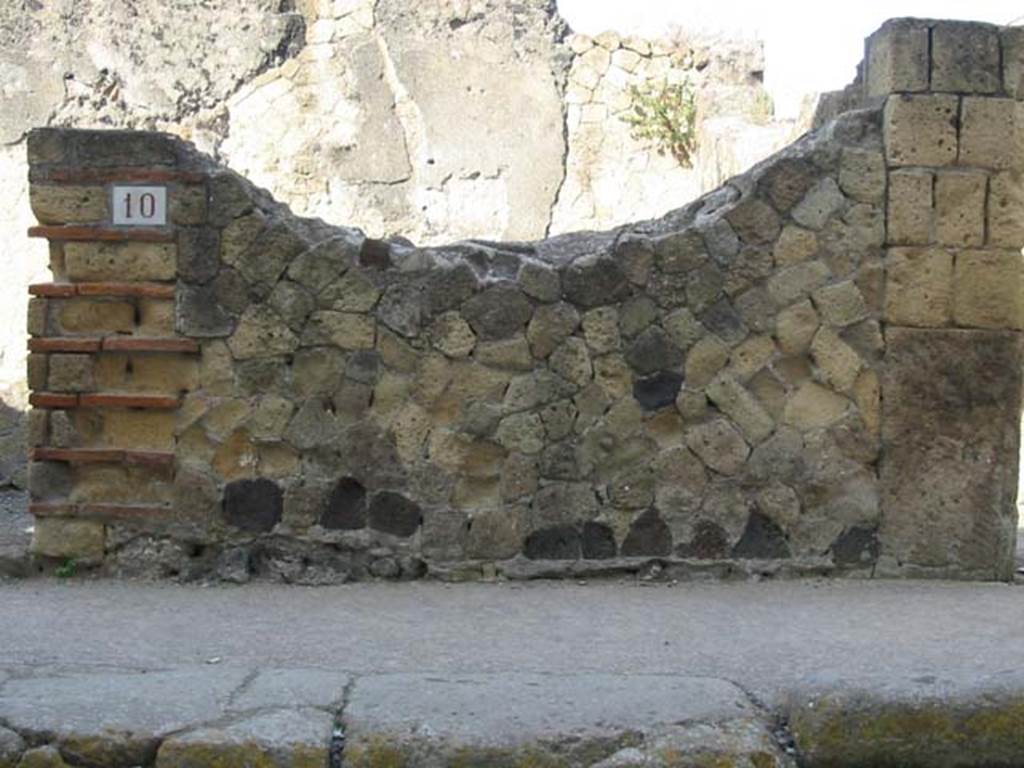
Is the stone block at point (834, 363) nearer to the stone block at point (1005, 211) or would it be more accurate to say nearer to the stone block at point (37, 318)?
the stone block at point (1005, 211)

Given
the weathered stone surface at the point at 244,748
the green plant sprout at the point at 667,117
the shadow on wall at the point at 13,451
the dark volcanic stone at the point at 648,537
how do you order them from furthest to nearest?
the green plant sprout at the point at 667,117, the shadow on wall at the point at 13,451, the dark volcanic stone at the point at 648,537, the weathered stone surface at the point at 244,748

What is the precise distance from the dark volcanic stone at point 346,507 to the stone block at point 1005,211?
2.55m

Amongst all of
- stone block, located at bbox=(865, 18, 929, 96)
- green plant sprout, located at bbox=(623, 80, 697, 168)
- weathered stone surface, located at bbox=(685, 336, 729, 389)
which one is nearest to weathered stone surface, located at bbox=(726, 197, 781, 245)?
weathered stone surface, located at bbox=(685, 336, 729, 389)

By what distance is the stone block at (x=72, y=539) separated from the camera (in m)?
4.99

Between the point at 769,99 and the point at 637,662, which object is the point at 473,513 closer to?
the point at 637,662

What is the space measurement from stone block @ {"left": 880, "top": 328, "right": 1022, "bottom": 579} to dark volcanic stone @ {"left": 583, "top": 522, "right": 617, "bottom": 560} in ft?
3.50

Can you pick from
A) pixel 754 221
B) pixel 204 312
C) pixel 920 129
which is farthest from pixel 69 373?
pixel 920 129

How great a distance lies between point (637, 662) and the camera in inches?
152

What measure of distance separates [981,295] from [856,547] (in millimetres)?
1055

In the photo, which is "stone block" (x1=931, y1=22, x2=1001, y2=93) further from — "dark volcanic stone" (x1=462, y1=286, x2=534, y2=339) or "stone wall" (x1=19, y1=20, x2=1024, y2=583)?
"dark volcanic stone" (x1=462, y1=286, x2=534, y2=339)

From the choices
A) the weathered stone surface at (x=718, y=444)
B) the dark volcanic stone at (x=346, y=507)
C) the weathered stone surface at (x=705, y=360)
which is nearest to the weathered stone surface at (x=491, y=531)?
the dark volcanic stone at (x=346, y=507)

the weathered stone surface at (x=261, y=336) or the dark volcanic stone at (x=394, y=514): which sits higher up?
the weathered stone surface at (x=261, y=336)

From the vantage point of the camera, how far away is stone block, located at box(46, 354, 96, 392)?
495 centimetres

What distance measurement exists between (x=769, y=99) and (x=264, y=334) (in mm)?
6102
